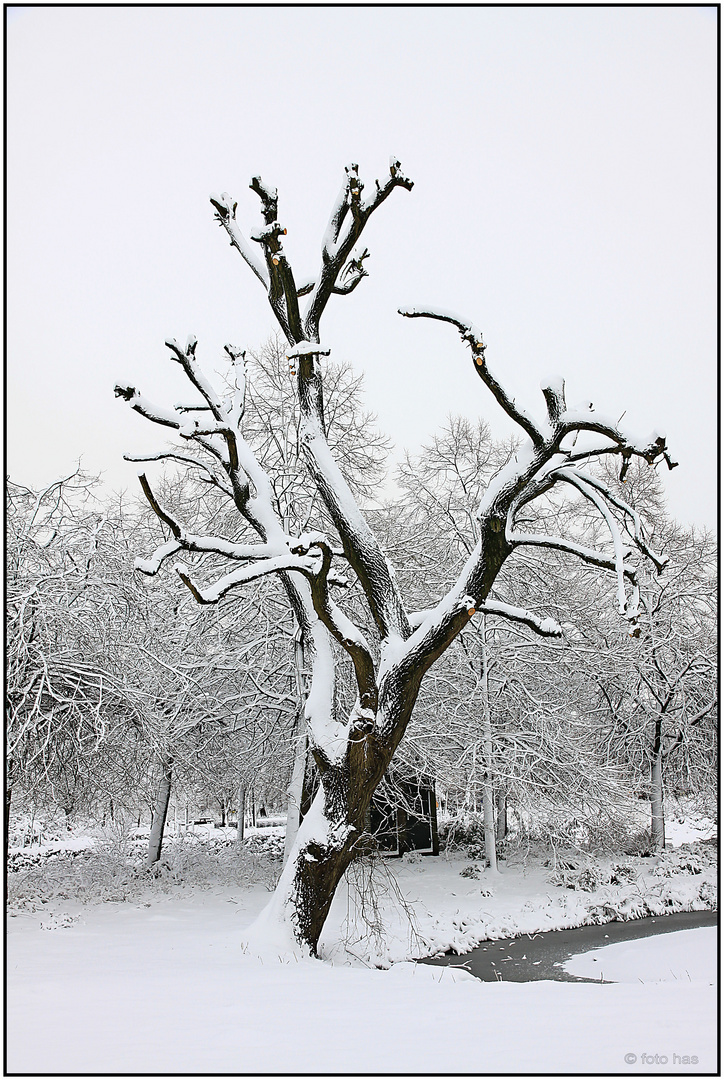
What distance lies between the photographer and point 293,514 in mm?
15125

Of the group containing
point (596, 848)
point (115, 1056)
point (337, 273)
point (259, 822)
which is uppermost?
point (337, 273)

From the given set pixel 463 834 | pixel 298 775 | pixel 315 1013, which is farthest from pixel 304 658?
pixel 463 834

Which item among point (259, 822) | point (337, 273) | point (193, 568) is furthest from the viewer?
point (259, 822)

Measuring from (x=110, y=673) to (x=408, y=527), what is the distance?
738 cm

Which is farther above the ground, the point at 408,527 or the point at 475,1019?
the point at 408,527

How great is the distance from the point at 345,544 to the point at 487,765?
772 cm

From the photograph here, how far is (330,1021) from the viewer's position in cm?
520

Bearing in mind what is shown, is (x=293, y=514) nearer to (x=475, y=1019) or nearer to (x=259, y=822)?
(x=475, y=1019)

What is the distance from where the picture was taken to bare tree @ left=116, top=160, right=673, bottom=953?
8.02m

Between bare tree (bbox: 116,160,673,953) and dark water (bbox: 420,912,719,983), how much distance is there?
2.79 meters

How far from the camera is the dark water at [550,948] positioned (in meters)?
10.0

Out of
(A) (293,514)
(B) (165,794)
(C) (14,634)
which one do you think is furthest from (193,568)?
(B) (165,794)

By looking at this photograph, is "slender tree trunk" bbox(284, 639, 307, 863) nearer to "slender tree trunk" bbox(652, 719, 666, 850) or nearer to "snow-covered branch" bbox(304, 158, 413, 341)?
"snow-covered branch" bbox(304, 158, 413, 341)

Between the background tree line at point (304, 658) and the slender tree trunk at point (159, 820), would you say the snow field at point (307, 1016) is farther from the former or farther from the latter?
the slender tree trunk at point (159, 820)
